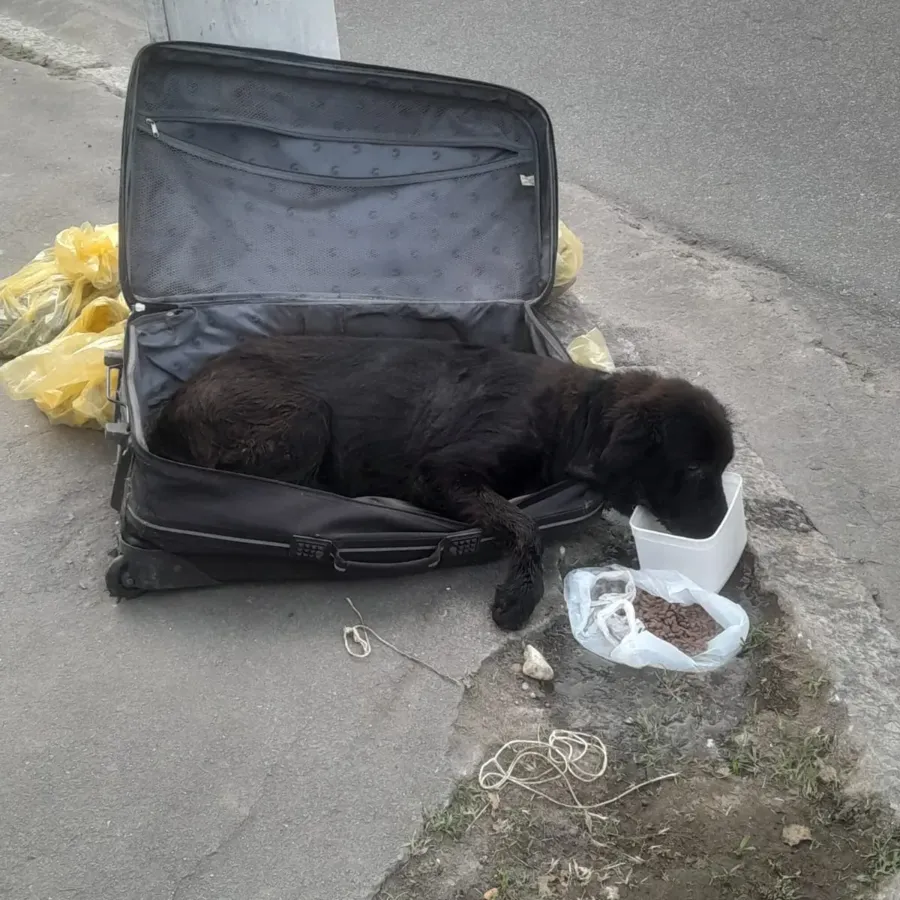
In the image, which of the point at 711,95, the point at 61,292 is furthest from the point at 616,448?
the point at 711,95

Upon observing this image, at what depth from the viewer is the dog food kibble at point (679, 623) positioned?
3260 mm

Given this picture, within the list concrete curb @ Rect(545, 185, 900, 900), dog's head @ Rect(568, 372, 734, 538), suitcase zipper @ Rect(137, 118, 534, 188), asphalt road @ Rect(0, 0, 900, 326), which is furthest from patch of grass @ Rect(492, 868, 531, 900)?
asphalt road @ Rect(0, 0, 900, 326)

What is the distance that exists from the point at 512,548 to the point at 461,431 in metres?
0.51

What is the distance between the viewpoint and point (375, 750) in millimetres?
2953

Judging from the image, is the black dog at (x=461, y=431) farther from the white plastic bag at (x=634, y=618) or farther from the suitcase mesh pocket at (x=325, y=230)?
the suitcase mesh pocket at (x=325, y=230)

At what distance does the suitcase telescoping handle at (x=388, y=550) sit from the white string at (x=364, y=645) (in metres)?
0.19

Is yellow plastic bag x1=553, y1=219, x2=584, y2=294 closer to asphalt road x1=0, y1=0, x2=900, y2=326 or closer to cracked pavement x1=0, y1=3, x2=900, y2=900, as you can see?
cracked pavement x1=0, y1=3, x2=900, y2=900

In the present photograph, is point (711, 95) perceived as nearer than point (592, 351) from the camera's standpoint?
No

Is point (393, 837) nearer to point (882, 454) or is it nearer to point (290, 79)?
point (882, 454)

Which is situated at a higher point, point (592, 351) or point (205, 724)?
point (592, 351)

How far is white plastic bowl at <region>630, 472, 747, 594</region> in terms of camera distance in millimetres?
3318

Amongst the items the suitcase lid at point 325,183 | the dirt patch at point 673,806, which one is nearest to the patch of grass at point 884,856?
the dirt patch at point 673,806

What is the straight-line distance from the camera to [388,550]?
3283mm

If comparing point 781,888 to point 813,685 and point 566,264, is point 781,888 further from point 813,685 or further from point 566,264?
point 566,264
